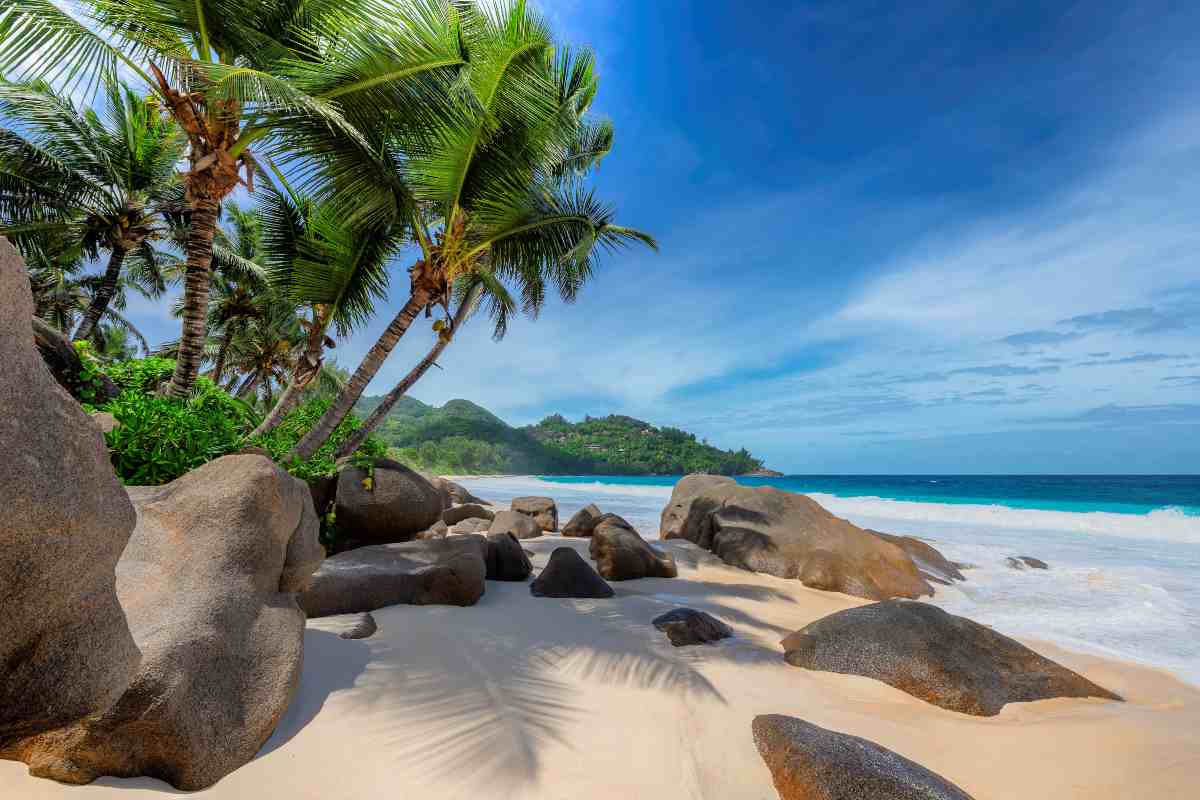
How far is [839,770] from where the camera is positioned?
7.47 feet

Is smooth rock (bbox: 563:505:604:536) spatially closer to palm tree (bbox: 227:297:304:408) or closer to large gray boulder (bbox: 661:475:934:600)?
large gray boulder (bbox: 661:475:934:600)

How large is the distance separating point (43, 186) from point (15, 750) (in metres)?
17.1

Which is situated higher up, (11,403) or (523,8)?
(523,8)

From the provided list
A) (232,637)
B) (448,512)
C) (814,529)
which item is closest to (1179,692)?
(814,529)

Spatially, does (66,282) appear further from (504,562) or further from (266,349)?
(504,562)

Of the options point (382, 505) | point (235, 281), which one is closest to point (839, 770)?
point (382, 505)

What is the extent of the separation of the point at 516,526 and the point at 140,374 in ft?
21.8

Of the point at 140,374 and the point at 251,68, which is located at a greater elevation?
the point at 251,68

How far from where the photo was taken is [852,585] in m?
6.98

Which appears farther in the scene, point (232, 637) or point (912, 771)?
point (232, 637)

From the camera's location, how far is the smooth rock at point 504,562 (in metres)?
6.18

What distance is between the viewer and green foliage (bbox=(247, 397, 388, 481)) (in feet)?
20.3

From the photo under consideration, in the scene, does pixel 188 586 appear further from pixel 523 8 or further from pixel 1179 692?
pixel 523 8

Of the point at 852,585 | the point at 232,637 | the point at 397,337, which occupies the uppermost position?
the point at 397,337
